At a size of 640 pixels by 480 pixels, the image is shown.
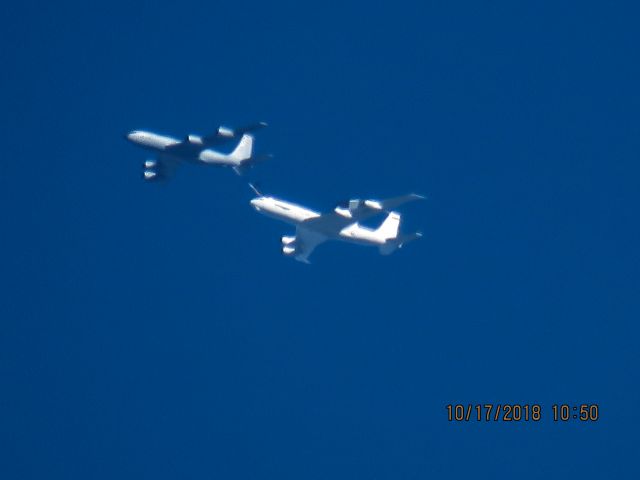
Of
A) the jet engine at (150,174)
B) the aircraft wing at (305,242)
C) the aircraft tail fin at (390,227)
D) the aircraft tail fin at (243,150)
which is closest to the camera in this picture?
the aircraft wing at (305,242)

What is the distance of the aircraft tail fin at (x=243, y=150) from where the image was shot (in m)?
52.3

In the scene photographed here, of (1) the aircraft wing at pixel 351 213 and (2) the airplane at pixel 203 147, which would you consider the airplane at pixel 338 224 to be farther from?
(2) the airplane at pixel 203 147

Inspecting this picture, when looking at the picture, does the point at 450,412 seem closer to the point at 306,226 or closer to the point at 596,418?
the point at 596,418

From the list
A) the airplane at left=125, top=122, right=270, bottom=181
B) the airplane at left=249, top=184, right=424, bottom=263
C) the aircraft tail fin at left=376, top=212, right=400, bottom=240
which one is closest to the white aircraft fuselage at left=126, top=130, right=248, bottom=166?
the airplane at left=125, top=122, right=270, bottom=181

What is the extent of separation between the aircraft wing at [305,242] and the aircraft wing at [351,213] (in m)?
1.09

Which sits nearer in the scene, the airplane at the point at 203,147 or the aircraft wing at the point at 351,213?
the aircraft wing at the point at 351,213

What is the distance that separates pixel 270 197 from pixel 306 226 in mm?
2351

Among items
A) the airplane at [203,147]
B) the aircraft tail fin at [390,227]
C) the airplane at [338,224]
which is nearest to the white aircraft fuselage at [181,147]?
the airplane at [203,147]

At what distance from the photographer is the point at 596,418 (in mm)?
47312

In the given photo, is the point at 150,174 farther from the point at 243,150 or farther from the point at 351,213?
the point at 351,213

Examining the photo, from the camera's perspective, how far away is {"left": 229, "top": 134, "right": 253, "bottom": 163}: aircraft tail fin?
5234 centimetres

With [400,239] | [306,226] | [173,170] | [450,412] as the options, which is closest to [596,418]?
[450,412]

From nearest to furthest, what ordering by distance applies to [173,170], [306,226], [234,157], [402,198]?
1. [402,198]
2. [306,226]
3. [234,157]
4. [173,170]

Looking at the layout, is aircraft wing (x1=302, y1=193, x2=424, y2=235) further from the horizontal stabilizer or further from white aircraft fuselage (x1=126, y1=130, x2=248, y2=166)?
white aircraft fuselage (x1=126, y1=130, x2=248, y2=166)
